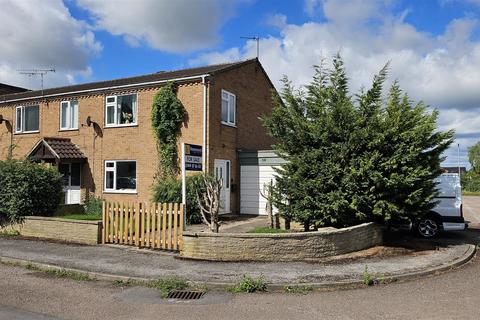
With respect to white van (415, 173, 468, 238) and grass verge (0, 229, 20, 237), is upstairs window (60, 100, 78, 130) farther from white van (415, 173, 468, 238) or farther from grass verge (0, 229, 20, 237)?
white van (415, 173, 468, 238)

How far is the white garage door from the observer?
18.3m

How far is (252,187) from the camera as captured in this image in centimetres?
1867

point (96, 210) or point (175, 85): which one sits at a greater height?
point (175, 85)

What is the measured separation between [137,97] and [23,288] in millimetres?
12192

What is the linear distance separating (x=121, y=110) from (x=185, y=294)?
44.7 feet

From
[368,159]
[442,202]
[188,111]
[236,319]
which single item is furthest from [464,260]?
[188,111]

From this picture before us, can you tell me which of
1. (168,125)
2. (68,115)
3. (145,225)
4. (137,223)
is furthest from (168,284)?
(68,115)

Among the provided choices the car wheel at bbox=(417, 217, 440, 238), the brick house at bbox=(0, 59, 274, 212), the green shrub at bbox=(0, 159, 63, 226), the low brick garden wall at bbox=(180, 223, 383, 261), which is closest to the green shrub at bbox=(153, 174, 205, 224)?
the brick house at bbox=(0, 59, 274, 212)

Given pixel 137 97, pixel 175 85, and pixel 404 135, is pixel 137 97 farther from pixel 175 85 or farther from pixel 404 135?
pixel 404 135

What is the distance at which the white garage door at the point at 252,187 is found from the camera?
18.3 metres

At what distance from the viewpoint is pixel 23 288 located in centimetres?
759

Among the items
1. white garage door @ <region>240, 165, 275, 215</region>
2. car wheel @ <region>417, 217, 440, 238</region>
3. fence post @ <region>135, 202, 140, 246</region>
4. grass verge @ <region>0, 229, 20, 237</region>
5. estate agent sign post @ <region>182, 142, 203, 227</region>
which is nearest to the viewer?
fence post @ <region>135, 202, 140, 246</region>

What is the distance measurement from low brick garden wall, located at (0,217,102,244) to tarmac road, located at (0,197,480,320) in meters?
3.56

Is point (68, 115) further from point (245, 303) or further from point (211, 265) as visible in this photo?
point (245, 303)
